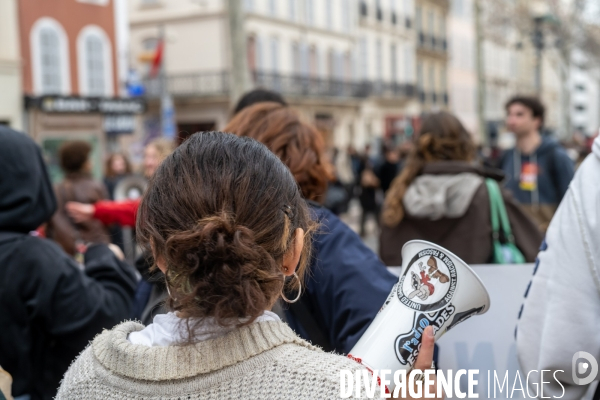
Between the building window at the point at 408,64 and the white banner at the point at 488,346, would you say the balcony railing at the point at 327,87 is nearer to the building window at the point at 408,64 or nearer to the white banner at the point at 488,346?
the building window at the point at 408,64

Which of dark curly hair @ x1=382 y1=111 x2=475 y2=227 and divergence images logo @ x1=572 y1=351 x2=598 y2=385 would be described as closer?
divergence images logo @ x1=572 y1=351 x2=598 y2=385

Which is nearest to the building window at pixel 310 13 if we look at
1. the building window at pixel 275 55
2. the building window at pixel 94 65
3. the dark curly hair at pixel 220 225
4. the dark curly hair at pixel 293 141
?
the building window at pixel 275 55

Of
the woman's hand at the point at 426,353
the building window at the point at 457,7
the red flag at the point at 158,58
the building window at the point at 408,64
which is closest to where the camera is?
the woman's hand at the point at 426,353

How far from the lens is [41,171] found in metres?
2.83

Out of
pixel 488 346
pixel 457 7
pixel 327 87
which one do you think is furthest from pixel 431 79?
pixel 488 346

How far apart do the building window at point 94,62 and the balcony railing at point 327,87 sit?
8353 millimetres

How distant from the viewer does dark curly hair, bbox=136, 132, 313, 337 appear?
4.64ft

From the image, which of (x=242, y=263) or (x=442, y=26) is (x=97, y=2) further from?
(x=442, y=26)

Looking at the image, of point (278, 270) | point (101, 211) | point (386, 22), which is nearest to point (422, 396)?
point (278, 270)

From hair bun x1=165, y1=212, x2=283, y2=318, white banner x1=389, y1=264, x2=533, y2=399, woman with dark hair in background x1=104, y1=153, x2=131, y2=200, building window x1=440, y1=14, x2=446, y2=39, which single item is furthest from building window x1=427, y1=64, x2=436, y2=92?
hair bun x1=165, y1=212, x2=283, y2=318

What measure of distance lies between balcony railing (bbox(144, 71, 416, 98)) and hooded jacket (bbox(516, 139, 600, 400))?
24775 millimetres

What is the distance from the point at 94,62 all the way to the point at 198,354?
24014 millimetres

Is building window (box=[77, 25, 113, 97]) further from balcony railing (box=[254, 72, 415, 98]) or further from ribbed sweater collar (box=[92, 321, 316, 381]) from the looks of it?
ribbed sweater collar (box=[92, 321, 316, 381])

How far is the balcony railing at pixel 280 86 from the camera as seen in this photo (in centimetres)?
3219
